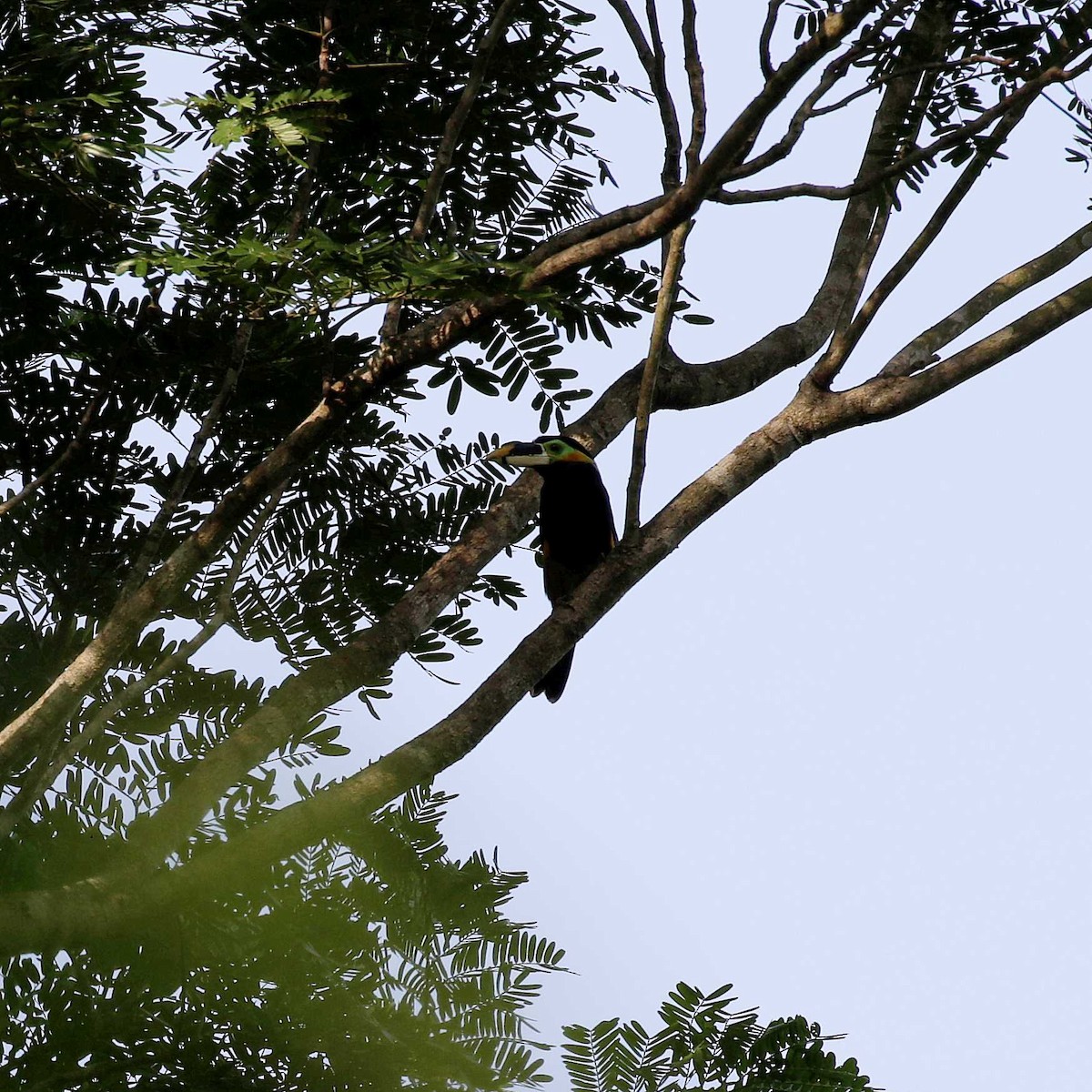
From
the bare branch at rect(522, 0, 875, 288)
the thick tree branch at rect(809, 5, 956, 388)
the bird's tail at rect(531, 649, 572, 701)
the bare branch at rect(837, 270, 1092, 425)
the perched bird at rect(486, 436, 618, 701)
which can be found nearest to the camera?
the bare branch at rect(522, 0, 875, 288)

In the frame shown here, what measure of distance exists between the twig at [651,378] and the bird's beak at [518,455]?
2.38ft

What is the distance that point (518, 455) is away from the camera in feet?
12.1

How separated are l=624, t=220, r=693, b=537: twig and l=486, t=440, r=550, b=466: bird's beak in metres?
0.73

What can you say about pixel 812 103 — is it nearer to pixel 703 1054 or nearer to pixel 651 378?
pixel 651 378

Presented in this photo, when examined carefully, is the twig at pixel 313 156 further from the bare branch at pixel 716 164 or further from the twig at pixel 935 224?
the twig at pixel 935 224

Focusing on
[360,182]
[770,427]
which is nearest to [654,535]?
[770,427]

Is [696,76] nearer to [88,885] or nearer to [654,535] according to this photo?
[654,535]

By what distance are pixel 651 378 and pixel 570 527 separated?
6.86 ft

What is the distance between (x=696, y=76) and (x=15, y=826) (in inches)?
91.7

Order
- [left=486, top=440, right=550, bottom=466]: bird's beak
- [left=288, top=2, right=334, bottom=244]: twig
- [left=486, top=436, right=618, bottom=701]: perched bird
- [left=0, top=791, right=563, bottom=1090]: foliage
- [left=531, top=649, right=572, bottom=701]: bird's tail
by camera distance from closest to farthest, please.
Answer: [left=0, top=791, right=563, bottom=1090]: foliage, [left=288, top=2, right=334, bottom=244]: twig, [left=486, top=440, right=550, bottom=466]: bird's beak, [left=486, top=436, right=618, bottom=701]: perched bird, [left=531, top=649, right=572, bottom=701]: bird's tail

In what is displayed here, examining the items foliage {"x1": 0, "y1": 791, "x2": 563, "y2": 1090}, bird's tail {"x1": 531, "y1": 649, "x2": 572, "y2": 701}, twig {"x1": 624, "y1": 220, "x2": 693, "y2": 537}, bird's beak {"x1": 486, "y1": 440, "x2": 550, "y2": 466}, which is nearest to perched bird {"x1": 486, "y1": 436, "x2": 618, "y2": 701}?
bird's tail {"x1": 531, "y1": 649, "x2": 572, "y2": 701}

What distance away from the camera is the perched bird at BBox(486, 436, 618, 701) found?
4.45m

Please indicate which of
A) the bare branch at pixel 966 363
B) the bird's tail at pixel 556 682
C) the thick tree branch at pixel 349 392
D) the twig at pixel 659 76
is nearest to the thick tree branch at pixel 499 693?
the bare branch at pixel 966 363

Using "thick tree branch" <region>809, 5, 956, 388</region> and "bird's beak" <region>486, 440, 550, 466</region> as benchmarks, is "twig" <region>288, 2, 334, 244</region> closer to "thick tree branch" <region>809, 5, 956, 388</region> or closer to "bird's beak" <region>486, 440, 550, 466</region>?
"bird's beak" <region>486, 440, 550, 466</region>
